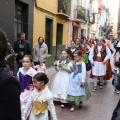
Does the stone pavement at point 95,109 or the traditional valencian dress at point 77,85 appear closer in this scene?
the stone pavement at point 95,109

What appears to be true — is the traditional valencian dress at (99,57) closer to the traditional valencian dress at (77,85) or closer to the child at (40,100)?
the traditional valencian dress at (77,85)

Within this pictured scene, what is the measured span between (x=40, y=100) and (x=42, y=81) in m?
0.30

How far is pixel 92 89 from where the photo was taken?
8.55 metres

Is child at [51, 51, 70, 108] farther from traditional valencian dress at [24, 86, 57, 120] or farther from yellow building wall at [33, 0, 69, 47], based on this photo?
yellow building wall at [33, 0, 69, 47]

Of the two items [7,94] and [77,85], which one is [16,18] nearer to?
[77,85]

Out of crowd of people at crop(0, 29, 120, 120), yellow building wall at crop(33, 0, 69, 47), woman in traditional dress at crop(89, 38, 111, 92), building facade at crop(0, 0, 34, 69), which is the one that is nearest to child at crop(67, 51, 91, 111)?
crowd of people at crop(0, 29, 120, 120)

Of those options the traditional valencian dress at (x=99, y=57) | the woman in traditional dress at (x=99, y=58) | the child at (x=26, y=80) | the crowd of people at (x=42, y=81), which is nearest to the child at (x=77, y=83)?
the crowd of people at (x=42, y=81)

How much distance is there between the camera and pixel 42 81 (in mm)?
4109

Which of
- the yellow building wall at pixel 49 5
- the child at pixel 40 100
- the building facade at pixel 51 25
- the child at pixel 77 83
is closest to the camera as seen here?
the child at pixel 40 100

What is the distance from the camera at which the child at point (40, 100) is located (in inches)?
162

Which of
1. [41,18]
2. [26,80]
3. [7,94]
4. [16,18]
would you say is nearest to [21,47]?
[16,18]

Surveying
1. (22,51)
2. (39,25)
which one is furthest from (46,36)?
(22,51)

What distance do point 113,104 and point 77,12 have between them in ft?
49.1

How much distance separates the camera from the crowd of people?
1571 millimetres
